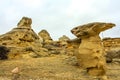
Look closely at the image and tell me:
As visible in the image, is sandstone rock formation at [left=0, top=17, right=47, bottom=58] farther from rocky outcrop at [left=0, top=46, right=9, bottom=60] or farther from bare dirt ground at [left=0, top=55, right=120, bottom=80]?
bare dirt ground at [left=0, top=55, right=120, bottom=80]

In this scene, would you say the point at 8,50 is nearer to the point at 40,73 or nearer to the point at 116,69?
the point at 40,73

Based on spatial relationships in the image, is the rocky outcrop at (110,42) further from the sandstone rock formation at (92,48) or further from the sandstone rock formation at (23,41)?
the sandstone rock formation at (92,48)

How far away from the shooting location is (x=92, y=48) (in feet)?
69.2

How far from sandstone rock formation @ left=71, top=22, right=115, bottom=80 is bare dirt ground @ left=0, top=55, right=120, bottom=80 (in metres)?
0.73

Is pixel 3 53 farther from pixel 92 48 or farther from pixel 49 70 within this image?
pixel 92 48

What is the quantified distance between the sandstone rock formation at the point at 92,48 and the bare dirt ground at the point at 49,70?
730 mm

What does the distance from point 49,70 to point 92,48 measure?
343 centimetres

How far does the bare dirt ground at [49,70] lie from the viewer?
19281 millimetres

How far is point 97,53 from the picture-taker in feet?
68.8

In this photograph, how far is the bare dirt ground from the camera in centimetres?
1928

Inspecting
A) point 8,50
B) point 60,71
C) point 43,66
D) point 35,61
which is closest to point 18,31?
point 8,50

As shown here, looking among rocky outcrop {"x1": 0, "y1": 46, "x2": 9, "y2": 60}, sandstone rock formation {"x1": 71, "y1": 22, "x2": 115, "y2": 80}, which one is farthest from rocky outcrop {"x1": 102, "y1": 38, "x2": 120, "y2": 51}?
sandstone rock formation {"x1": 71, "y1": 22, "x2": 115, "y2": 80}

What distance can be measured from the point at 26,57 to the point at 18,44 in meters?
4.54

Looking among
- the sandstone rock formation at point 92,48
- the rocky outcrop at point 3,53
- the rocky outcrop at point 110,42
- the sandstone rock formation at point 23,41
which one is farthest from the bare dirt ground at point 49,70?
the rocky outcrop at point 110,42
